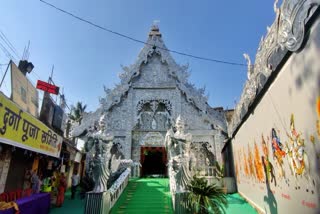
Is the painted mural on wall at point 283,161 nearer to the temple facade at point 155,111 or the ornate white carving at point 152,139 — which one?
the temple facade at point 155,111

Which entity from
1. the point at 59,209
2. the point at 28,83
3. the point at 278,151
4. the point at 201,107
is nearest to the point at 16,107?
the point at 59,209

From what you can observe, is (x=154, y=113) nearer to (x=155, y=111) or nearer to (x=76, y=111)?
(x=155, y=111)

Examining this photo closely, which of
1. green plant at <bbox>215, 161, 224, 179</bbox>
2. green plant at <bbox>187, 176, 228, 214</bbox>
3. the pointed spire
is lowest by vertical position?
green plant at <bbox>187, 176, 228, 214</bbox>

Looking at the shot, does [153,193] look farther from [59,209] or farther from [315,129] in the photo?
[315,129]

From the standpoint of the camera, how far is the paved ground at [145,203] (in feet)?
21.1

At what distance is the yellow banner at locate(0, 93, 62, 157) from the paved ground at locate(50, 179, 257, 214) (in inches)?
94.1

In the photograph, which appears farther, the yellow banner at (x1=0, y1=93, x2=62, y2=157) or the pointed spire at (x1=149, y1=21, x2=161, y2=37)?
the pointed spire at (x1=149, y1=21, x2=161, y2=37)

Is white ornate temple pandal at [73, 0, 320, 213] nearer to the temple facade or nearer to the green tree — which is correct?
the temple facade

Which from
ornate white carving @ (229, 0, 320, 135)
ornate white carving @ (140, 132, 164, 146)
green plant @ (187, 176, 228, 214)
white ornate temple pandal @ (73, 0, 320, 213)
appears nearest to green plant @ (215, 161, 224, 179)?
white ornate temple pandal @ (73, 0, 320, 213)

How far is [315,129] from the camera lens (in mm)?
3010

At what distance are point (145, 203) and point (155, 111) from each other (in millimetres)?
8260

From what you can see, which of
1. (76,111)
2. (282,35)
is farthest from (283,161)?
(76,111)

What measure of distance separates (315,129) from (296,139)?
2.23 ft

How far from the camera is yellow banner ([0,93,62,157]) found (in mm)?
5402
